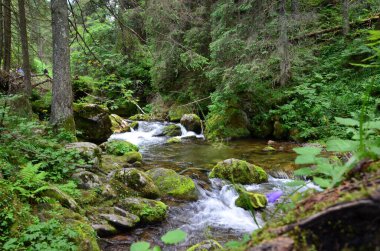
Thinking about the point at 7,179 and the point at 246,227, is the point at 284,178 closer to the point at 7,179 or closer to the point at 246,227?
the point at 246,227

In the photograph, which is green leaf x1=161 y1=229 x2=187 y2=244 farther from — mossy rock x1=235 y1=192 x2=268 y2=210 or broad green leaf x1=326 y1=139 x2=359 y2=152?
mossy rock x1=235 y1=192 x2=268 y2=210

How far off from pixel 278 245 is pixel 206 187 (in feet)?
20.6

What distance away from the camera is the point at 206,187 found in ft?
23.5

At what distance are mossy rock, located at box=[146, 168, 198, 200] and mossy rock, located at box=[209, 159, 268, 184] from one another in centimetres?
108

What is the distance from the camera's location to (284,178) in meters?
7.71

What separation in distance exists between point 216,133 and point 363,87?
5.96 m

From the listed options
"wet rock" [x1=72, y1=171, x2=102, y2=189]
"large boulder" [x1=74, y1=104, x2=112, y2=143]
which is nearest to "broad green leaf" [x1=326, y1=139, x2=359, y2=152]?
"wet rock" [x1=72, y1=171, x2=102, y2=189]

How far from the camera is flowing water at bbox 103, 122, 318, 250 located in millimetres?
5148

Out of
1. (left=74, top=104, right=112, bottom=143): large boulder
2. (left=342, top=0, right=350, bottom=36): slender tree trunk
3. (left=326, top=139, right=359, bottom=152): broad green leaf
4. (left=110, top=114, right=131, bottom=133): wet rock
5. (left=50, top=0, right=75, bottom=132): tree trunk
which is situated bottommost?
(left=110, top=114, right=131, bottom=133): wet rock

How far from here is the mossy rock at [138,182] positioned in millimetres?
6188

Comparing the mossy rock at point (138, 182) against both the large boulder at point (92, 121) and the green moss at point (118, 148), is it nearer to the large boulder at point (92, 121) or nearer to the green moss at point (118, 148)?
the green moss at point (118, 148)

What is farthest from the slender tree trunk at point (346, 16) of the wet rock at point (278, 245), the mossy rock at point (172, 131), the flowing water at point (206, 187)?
the wet rock at point (278, 245)

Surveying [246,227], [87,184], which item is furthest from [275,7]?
[87,184]

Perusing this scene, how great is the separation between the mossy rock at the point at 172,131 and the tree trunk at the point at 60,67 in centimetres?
661
